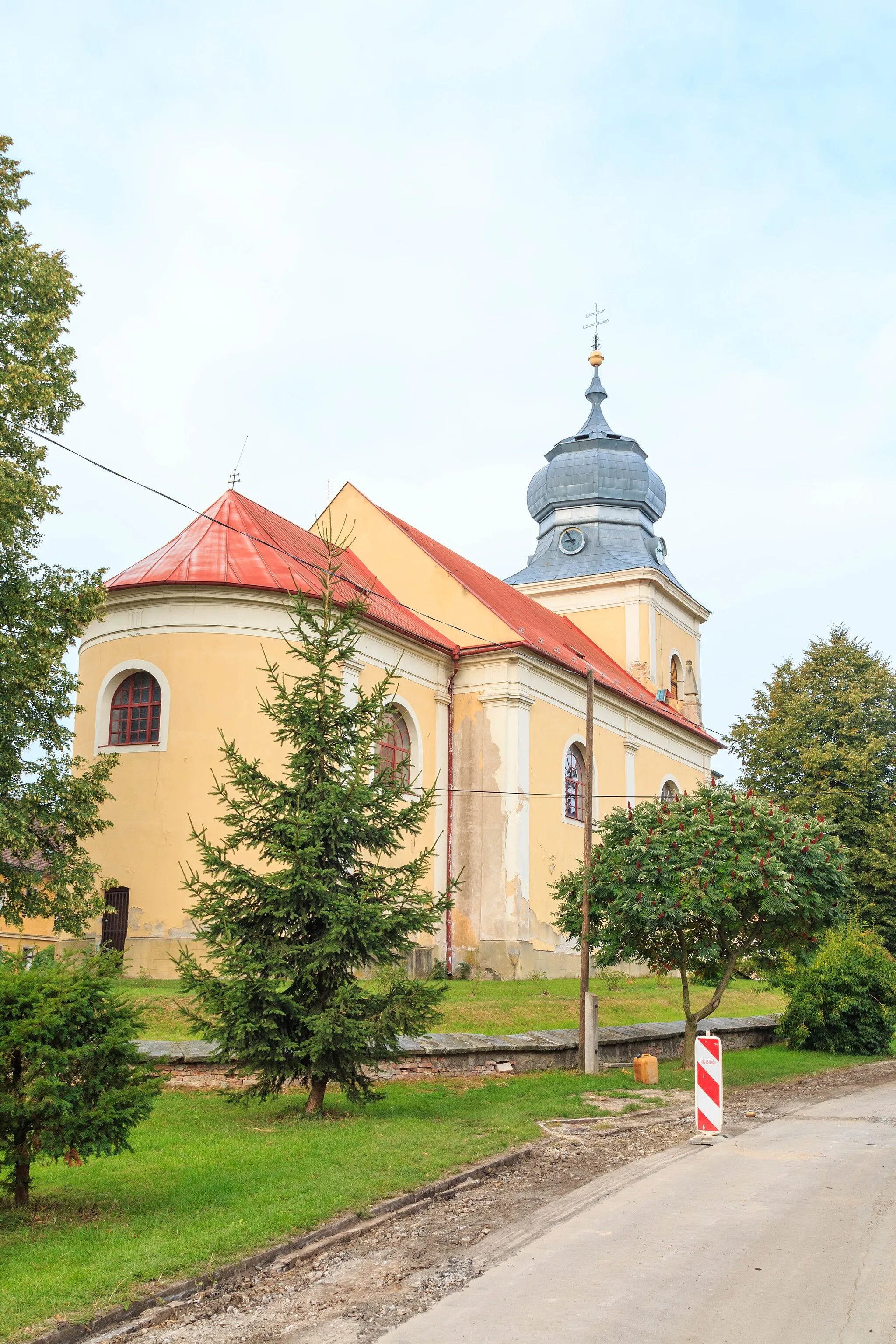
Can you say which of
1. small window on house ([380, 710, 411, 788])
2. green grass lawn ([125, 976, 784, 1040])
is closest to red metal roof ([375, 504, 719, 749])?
small window on house ([380, 710, 411, 788])

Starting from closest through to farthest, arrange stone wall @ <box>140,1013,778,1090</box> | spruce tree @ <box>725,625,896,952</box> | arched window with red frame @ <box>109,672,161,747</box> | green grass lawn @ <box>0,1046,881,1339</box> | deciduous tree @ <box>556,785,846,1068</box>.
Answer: green grass lawn @ <box>0,1046,881,1339</box> < stone wall @ <box>140,1013,778,1090</box> < deciduous tree @ <box>556,785,846,1068</box> < arched window with red frame @ <box>109,672,161,747</box> < spruce tree @ <box>725,625,896,952</box>

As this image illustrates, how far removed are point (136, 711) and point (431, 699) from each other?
272 inches

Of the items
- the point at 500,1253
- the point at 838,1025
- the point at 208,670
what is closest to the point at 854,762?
the point at 838,1025

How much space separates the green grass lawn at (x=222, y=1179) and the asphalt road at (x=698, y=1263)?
1413mm

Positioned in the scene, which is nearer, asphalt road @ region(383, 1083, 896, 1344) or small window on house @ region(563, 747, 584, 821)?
asphalt road @ region(383, 1083, 896, 1344)

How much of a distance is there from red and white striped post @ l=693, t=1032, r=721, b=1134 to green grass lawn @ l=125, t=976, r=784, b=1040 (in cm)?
367

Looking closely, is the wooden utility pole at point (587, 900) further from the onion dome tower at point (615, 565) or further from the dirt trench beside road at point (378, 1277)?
the onion dome tower at point (615, 565)

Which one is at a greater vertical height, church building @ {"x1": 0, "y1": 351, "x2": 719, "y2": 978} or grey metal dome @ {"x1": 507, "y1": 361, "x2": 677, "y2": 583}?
grey metal dome @ {"x1": 507, "y1": 361, "x2": 677, "y2": 583}

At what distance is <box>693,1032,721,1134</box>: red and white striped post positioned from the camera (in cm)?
1082

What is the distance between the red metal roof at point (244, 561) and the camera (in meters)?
21.7

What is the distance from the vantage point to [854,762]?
33.6 metres

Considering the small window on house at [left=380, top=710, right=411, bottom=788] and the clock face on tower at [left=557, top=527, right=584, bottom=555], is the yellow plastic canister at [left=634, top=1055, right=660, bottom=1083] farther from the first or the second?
the clock face on tower at [left=557, top=527, right=584, bottom=555]

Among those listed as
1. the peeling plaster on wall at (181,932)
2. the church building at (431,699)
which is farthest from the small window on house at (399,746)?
the peeling plaster on wall at (181,932)

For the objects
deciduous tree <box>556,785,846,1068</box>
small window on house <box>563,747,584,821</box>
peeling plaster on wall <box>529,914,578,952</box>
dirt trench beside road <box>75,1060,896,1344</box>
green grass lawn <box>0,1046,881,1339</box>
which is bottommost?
dirt trench beside road <box>75,1060,896,1344</box>
